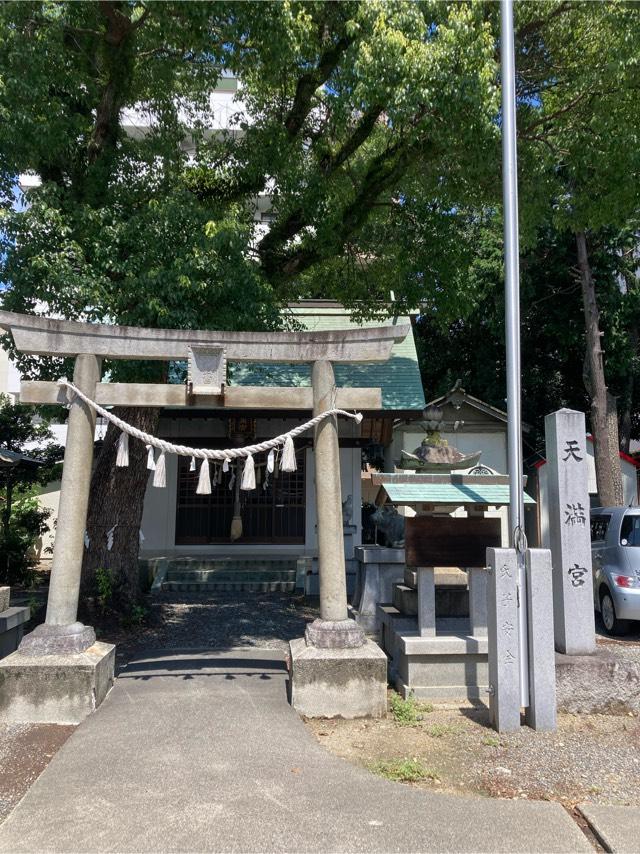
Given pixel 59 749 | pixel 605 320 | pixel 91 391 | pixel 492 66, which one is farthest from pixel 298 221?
pixel 605 320

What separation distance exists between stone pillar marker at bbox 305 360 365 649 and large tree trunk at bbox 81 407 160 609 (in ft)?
14.0

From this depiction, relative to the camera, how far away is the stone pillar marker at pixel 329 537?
6258 millimetres

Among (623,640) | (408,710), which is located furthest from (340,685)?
(623,640)

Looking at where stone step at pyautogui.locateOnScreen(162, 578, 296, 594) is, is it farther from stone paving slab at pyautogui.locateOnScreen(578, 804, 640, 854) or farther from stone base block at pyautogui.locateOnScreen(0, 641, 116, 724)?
stone paving slab at pyautogui.locateOnScreen(578, 804, 640, 854)

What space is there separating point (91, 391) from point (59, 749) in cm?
335

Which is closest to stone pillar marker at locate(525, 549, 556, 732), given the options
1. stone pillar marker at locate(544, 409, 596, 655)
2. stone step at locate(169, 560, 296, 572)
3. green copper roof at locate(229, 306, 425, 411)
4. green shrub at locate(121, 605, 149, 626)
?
stone pillar marker at locate(544, 409, 596, 655)

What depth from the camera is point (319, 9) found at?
8844mm

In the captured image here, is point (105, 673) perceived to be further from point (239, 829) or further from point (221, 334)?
point (221, 334)

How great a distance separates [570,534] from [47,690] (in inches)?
216

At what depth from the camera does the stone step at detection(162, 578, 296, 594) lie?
13602 mm

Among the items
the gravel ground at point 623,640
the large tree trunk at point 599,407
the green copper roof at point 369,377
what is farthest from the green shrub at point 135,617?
the large tree trunk at point 599,407

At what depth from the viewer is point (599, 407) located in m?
16.7

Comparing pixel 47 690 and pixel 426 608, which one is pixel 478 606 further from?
pixel 47 690

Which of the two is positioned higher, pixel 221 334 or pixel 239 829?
pixel 221 334
